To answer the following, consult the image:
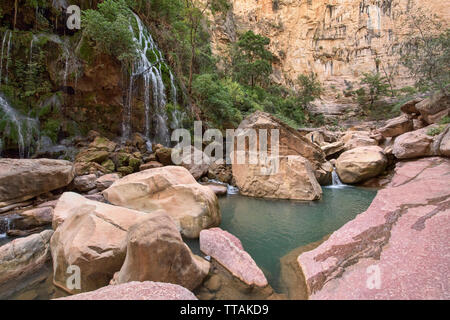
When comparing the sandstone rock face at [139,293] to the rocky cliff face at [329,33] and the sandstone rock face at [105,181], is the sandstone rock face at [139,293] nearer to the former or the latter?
the sandstone rock face at [105,181]

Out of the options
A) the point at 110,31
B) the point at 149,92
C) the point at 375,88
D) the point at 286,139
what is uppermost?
the point at 375,88

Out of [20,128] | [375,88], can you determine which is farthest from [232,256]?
[375,88]

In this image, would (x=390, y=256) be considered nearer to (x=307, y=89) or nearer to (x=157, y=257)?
(x=157, y=257)

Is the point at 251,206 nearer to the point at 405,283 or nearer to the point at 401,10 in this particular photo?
the point at 405,283

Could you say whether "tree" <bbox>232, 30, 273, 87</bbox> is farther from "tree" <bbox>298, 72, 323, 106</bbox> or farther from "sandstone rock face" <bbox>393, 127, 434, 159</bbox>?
"sandstone rock face" <bbox>393, 127, 434, 159</bbox>

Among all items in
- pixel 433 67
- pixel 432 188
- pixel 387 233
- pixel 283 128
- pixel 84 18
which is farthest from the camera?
pixel 433 67

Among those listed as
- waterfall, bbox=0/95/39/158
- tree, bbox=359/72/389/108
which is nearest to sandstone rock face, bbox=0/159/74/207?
waterfall, bbox=0/95/39/158

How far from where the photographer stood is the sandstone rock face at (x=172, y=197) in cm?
383

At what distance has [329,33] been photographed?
3384 cm

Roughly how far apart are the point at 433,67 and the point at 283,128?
972 centimetres

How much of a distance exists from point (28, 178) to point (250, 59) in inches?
804

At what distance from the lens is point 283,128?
322 inches

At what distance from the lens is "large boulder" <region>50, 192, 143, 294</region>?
230cm
